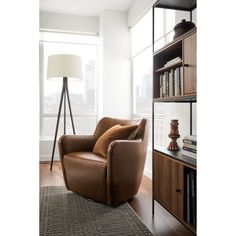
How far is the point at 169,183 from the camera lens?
6.30 ft

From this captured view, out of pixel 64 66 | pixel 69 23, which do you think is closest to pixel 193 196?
pixel 64 66

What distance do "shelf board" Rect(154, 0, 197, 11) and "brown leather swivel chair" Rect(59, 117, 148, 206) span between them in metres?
1.07

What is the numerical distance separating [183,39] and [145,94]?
2094 mm

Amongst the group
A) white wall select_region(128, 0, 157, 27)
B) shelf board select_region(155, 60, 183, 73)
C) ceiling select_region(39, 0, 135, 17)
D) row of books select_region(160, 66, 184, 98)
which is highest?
ceiling select_region(39, 0, 135, 17)

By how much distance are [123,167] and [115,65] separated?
2478mm

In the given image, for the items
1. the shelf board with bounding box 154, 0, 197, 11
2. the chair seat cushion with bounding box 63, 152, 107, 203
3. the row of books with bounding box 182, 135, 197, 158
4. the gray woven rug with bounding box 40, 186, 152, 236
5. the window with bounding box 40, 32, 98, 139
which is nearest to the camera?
the row of books with bounding box 182, 135, 197, 158

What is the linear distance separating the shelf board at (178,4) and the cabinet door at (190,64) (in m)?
0.66

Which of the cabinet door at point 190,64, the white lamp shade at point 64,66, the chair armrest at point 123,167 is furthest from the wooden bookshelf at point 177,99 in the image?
the white lamp shade at point 64,66

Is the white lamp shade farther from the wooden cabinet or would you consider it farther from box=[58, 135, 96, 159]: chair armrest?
the wooden cabinet

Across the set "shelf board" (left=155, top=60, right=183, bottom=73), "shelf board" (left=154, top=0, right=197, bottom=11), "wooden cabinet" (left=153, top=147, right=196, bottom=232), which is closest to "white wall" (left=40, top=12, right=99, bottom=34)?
"shelf board" (left=154, top=0, right=197, bottom=11)

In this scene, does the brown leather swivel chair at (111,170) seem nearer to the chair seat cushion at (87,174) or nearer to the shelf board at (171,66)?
the chair seat cushion at (87,174)

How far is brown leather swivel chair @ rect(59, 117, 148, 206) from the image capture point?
7.43ft
